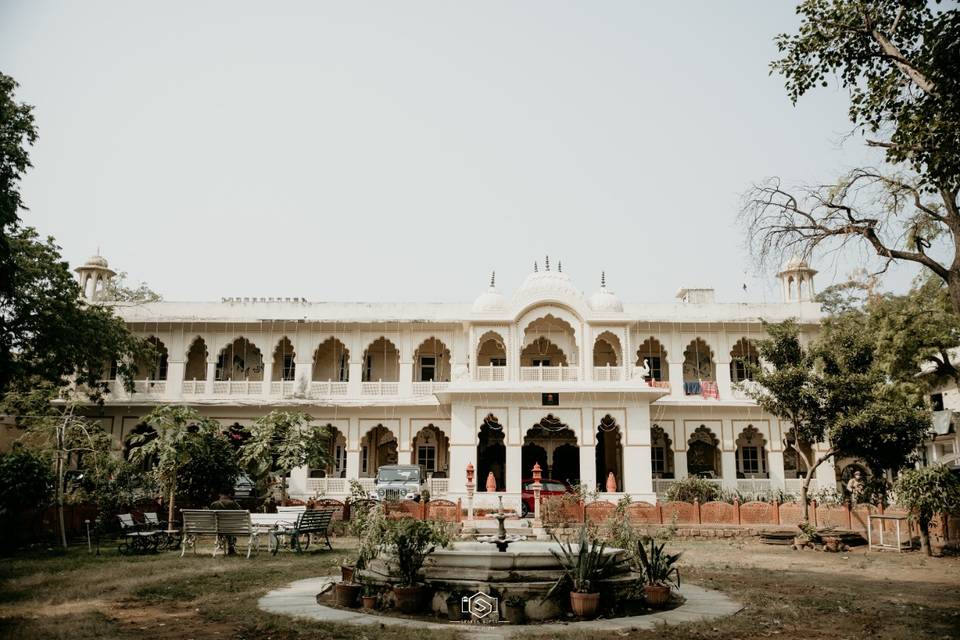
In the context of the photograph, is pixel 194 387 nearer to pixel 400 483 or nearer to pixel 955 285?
pixel 400 483

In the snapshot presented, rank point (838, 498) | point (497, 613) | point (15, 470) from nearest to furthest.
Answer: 1. point (497, 613)
2. point (15, 470)
3. point (838, 498)

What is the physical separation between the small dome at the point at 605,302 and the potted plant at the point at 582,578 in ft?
52.1

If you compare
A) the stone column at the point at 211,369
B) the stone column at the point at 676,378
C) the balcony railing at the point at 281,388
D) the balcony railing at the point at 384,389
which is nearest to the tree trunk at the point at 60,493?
the stone column at the point at 211,369

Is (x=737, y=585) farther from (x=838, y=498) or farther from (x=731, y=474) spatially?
(x=731, y=474)

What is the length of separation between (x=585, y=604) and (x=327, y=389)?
18669 mm

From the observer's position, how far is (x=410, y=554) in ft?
26.6

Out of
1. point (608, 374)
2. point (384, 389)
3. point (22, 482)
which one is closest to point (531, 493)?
point (608, 374)

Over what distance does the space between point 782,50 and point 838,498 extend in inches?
581

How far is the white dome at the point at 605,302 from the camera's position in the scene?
2372cm

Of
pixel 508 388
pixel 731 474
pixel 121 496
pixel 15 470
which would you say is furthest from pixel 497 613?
pixel 731 474

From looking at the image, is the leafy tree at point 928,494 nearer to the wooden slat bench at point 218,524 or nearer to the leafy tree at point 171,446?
the wooden slat bench at point 218,524

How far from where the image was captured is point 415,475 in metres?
21.6

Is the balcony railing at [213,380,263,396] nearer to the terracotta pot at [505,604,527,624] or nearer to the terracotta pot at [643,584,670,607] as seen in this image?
the terracotta pot at [505,604,527,624]

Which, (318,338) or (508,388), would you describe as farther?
(318,338)
